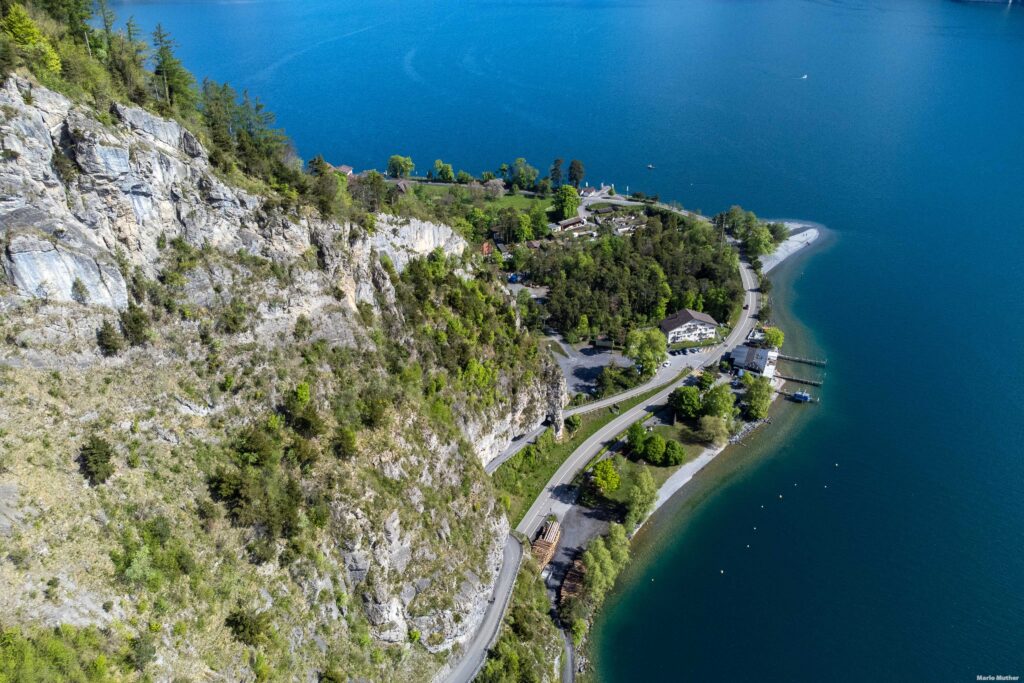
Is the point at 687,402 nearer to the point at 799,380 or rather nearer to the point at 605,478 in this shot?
the point at 605,478

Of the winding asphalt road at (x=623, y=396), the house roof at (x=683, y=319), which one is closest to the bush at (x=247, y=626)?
the winding asphalt road at (x=623, y=396)

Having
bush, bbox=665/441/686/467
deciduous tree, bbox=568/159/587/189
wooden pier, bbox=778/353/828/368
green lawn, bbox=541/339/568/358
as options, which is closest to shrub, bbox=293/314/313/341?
bush, bbox=665/441/686/467

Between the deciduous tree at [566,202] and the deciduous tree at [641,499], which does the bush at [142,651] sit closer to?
the deciduous tree at [641,499]

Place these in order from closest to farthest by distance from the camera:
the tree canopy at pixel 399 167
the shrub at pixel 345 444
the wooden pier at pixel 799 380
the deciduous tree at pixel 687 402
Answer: the shrub at pixel 345 444, the deciduous tree at pixel 687 402, the wooden pier at pixel 799 380, the tree canopy at pixel 399 167

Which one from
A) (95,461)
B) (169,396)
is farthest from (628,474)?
(95,461)

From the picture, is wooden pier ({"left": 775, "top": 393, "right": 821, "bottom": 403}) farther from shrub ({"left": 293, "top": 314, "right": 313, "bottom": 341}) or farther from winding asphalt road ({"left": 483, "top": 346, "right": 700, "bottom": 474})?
shrub ({"left": 293, "top": 314, "right": 313, "bottom": 341})
